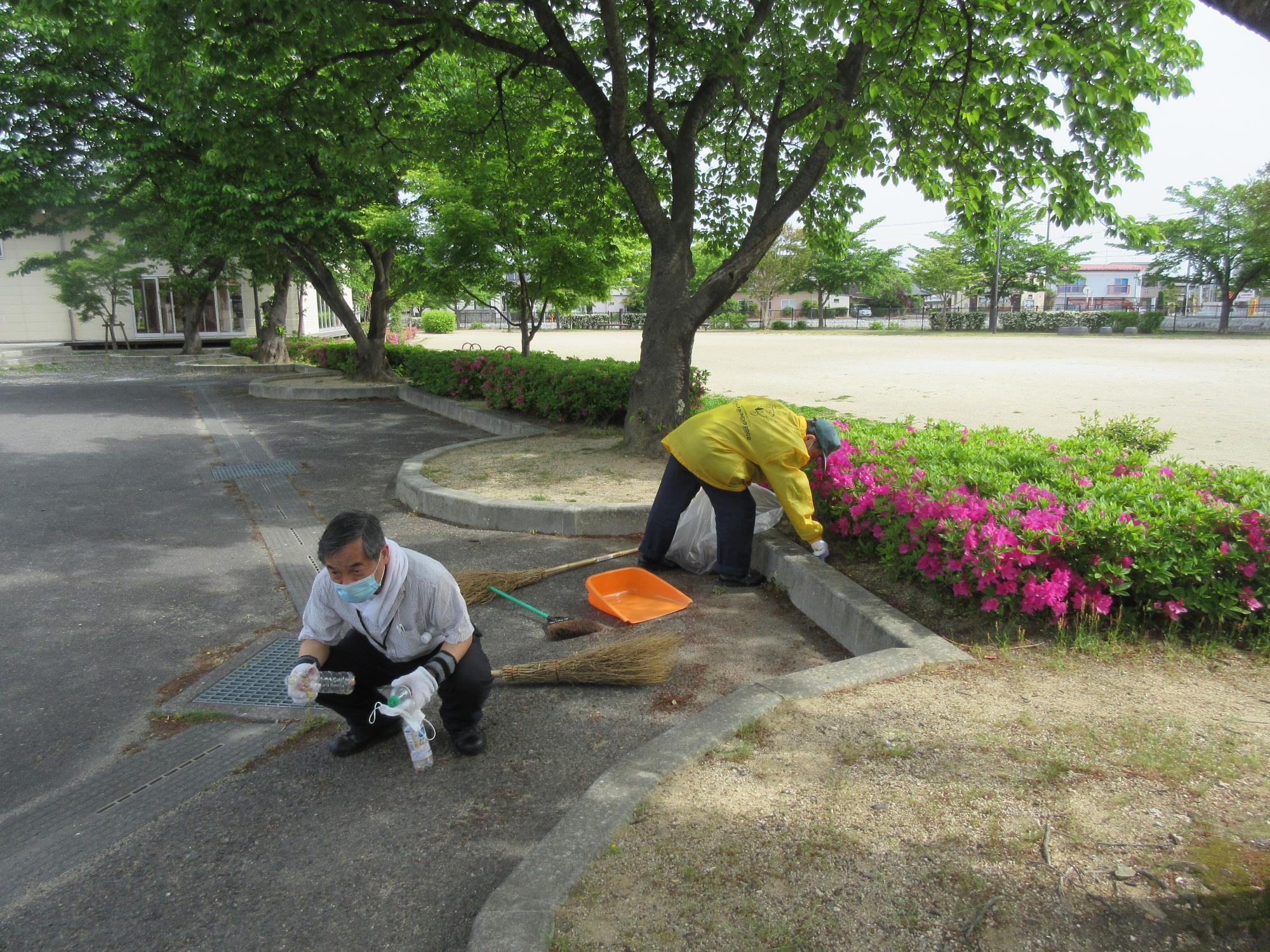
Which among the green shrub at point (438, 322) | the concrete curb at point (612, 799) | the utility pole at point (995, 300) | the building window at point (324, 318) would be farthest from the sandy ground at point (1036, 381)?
the green shrub at point (438, 322)

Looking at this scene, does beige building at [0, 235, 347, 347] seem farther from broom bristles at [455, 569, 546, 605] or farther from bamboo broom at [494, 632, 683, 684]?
bamboo broom at [494, 632, 683, 684]

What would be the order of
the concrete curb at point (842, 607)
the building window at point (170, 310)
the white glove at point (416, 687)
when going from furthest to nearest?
→ 1. the building window at point (170, 310)
2. the concrete curb at point (842, 607)
3. the white glove at point (416, 687)

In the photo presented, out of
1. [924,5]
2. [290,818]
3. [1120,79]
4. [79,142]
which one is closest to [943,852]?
[290,818]

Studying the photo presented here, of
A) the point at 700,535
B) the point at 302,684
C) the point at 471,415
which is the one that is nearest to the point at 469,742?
the point at 302,684

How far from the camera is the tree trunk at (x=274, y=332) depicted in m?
22.9

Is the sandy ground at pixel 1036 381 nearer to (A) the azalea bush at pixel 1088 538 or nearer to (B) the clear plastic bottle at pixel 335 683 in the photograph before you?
(A) the azalea bush at pixel 1088 538

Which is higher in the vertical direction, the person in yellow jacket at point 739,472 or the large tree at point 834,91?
the large tree at point 834,91

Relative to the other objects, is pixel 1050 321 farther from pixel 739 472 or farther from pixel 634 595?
pixel 634 595

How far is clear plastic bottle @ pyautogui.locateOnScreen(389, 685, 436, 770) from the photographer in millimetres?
2725

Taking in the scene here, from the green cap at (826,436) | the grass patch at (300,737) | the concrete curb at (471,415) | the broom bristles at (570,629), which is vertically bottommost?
the grass patch at (300,737)

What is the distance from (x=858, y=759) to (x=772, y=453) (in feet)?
6.97

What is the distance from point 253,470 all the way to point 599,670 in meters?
6.50

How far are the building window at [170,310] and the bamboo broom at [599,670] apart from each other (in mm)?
29426

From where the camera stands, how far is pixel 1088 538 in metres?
3.50
